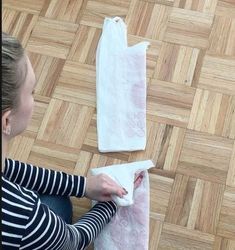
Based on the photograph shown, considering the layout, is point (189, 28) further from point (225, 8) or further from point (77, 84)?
point (77, 84)

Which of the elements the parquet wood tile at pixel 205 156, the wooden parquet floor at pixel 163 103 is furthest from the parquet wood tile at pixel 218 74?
the parquet wood tile at pixel 205 156

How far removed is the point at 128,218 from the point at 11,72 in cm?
51

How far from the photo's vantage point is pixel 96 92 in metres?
1.27

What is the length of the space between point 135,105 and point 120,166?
193mm

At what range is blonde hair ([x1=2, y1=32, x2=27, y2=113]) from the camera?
670 mm

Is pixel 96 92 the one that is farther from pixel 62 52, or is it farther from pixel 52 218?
pixel 52 218

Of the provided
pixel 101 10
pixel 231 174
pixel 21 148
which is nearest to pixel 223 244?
pixel 231 174

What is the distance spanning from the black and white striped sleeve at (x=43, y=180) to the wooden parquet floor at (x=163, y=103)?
0.29 feet

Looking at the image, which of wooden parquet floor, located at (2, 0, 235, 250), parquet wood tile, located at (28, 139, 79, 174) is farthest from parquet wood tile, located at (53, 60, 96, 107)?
parquet wood tile, located at (28, 139, 79, 174)

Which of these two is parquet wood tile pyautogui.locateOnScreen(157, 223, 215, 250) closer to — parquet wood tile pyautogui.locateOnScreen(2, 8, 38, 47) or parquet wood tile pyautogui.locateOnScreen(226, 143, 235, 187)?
parquet wood tile pyautogui.locateOnScreen(226, 143, 235, 187)

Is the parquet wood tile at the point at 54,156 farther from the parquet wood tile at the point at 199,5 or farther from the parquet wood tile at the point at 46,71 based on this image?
the parquet wood tile at the point at 199,5

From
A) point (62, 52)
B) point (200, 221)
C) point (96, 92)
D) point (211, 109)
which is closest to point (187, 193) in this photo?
point (200, 221)

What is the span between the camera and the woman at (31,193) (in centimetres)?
69

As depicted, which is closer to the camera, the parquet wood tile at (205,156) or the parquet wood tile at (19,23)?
the parquet wood tile at (205,156)
